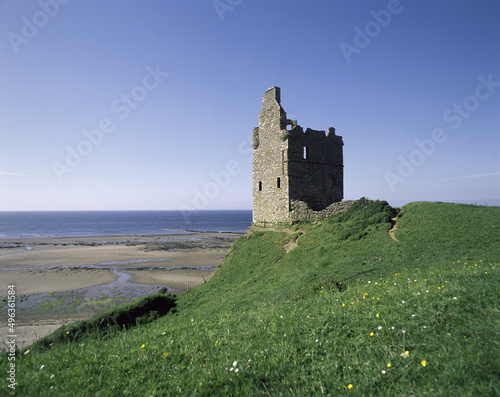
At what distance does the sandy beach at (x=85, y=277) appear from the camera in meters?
23.2

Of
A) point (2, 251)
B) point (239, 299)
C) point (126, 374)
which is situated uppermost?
point (126, 374)

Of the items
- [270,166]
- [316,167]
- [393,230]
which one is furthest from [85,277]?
[393,230]

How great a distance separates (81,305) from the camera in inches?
1001

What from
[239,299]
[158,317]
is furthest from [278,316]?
[158,317]

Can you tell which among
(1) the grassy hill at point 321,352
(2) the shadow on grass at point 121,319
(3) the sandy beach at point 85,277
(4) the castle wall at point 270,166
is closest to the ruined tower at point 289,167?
(4) the castle wall at point 270,166

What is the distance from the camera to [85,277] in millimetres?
35969

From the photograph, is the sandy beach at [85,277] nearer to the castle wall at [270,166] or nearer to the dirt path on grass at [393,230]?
the castle wall at [270,166]

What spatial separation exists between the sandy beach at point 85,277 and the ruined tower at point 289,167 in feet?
29.0

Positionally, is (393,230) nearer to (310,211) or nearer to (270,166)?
(310,211)

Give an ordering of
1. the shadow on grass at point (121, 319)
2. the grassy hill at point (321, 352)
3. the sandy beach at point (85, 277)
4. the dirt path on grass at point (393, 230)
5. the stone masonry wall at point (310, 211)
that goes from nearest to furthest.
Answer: the grassy hill at point (321, 352) → the shadow on grass at point (121, 319) → the dirt path on grass at point (393, 230) → the stone masonry wall at point (310, 211) → the sandy beach at point (85, 277)

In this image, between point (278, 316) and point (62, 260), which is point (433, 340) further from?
point (62, 260)

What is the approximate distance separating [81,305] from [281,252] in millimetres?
18585

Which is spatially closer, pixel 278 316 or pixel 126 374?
pixel 126 374

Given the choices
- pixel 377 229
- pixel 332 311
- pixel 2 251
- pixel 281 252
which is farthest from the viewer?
pixel 2 251
